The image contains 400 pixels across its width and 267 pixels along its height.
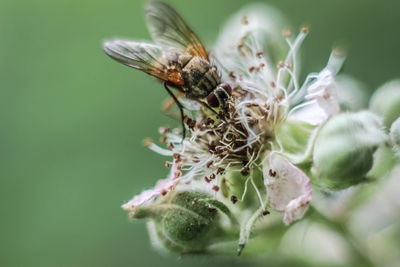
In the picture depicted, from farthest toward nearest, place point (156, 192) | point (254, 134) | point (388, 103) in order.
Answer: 1. point (388, 103)
2. point (254, 134)
3. point (156, 192)

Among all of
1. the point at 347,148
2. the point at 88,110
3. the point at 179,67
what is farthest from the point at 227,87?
the point at 88,110

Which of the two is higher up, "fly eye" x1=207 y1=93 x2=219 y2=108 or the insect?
the insect

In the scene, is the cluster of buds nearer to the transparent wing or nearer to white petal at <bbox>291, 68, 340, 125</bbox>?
white petal at <bbox>291, 68, 340, 125</bbox>

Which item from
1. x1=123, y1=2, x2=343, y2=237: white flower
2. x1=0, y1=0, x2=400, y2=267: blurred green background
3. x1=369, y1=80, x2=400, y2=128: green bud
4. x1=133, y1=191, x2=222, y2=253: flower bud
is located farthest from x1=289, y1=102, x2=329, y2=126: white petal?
x1=0, y1=0, x2=400, y2=267: blurred green background

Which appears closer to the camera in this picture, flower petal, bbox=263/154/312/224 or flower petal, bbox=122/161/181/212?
flower petal, bbox=263/154/312/224

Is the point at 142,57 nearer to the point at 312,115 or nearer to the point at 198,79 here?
the point at 198,79

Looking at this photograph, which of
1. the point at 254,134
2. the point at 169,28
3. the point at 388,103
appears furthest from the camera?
the point at 169,28

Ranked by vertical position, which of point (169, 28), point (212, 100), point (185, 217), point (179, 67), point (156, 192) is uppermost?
point (169, 28)
